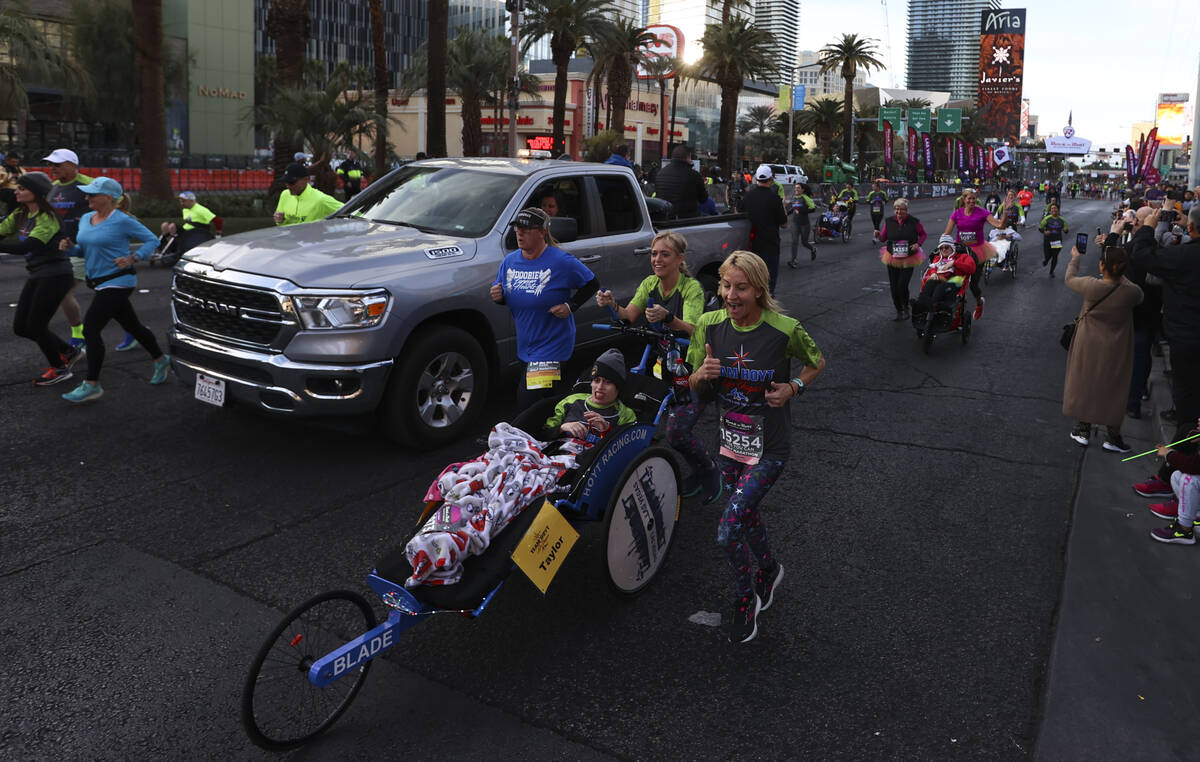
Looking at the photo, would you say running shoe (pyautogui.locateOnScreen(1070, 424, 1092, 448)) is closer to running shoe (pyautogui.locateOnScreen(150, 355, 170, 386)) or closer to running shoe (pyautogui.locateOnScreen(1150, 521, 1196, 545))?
running shoe (pyautogui.locateOnScreen(1150, 521, 1196, 545))

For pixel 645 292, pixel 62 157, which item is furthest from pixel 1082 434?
pixel 62 157

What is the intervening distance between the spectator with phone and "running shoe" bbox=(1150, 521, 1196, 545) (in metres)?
0.85

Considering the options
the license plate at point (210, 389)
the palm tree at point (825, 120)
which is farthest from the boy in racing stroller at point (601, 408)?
the palm tree at point (825, 120)

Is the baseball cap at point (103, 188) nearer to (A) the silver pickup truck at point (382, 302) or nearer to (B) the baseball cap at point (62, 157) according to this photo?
(A) the silver pickup truck at point (382, 302)

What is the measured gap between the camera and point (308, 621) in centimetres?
356

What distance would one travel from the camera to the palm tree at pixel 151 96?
22734mm

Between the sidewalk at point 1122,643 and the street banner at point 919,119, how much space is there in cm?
8002

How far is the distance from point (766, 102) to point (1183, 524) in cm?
13225

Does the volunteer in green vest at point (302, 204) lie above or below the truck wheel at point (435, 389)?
above

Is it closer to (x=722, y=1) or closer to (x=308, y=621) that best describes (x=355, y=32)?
(x=722, y=1)

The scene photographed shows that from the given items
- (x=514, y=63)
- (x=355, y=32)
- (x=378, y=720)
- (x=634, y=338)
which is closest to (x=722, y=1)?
(x=514, y=63)

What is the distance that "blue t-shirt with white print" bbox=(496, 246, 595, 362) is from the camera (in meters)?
5.93

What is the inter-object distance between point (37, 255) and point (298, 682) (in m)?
6.32

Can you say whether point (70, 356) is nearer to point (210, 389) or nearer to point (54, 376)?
point (54, 376)
